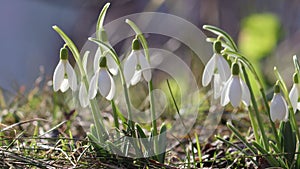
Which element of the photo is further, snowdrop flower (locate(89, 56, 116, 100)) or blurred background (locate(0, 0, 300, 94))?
blurred background (locate(0, 0, 300, 94))

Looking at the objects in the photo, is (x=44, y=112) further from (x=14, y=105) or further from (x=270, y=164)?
(x=270, y=164)

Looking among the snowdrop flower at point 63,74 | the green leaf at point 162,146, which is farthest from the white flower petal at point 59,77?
the green leaf at point 162,146

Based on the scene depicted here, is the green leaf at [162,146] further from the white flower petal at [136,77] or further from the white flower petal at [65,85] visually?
the white flower petal at [65,85]

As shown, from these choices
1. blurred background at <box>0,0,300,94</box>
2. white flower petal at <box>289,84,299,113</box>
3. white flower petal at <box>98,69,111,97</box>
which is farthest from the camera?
blurred background at <box>0,0,300,94</box>

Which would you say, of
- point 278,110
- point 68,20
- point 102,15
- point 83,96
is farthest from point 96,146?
point 68,20

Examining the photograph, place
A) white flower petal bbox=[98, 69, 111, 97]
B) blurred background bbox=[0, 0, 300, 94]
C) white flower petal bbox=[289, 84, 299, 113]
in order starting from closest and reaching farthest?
white flower petal bbox=[98, 69, 111, 97]
white flower petal bbox=[289, 84, 299, 113]
blurred background bbox=[0, 0, 300, 94]

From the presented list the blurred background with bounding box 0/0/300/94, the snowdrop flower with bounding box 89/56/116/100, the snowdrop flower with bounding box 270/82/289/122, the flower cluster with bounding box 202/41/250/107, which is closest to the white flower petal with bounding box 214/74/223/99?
the flower cluster with bounding box 202/41/250/107

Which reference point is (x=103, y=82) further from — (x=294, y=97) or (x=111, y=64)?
(x=294, y=97)

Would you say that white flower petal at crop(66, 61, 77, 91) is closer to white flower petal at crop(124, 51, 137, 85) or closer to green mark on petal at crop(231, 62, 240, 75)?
white flower petal at crop(124, 51, 137, 85)
